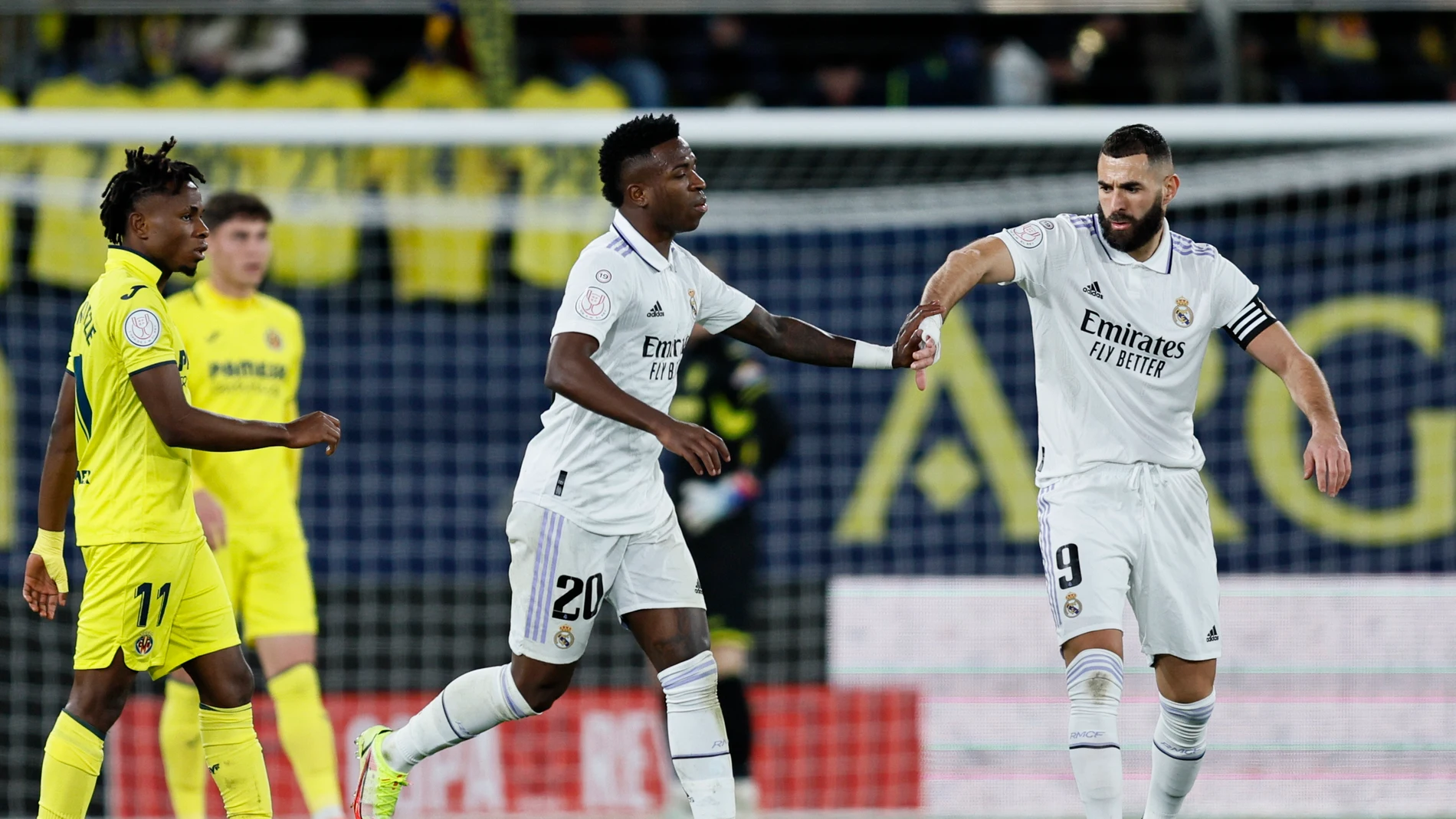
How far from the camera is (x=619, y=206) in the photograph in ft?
17.1

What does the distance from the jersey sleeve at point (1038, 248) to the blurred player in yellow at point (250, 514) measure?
9.59 ft

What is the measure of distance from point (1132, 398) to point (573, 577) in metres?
1.91

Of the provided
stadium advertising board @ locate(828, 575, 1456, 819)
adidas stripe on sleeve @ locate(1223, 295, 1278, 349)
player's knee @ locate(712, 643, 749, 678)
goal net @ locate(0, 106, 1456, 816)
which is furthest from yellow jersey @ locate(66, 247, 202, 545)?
stadium advertising board @ locate(828, 575, 1456, 819)

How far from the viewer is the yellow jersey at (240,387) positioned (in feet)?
21.0

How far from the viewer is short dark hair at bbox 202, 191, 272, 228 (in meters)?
6.47

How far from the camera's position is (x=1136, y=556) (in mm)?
5406

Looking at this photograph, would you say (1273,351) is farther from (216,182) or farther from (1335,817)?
(216,182)

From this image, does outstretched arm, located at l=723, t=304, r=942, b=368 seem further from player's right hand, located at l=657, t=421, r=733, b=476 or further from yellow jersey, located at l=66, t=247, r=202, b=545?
yellow jersey, located at l=66, t=247, r=202, b=545

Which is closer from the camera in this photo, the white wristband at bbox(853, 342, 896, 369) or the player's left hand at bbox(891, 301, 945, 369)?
the player's left hand at bbox(891, 301, 945, 369)

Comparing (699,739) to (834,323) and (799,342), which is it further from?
(834,323)

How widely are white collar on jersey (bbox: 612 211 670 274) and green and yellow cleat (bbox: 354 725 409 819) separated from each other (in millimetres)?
1758

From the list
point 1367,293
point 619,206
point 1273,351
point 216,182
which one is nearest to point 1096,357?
point 1273,351

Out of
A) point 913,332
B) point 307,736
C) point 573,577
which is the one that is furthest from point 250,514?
point 913,332

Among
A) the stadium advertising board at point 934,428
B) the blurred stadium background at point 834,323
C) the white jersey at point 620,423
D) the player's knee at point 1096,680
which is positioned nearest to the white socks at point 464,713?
the white jersey at point 620,423
